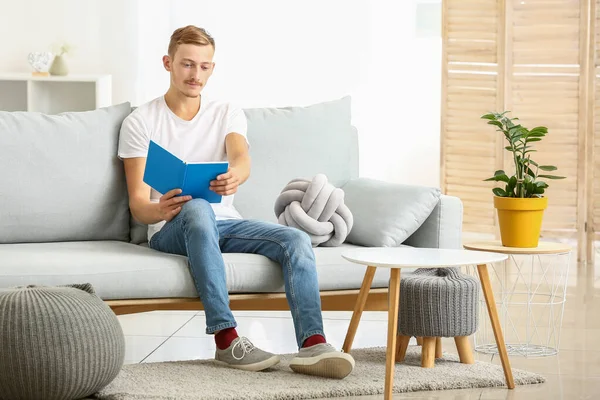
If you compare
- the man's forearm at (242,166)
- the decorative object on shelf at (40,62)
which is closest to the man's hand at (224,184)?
the man's forearm at (242,166)

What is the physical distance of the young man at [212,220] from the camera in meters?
2.80

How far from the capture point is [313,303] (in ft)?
9.34

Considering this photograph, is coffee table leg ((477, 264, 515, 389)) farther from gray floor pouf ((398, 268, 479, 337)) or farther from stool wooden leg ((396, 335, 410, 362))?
stool wooden leg ((396, 335, 410, 362))

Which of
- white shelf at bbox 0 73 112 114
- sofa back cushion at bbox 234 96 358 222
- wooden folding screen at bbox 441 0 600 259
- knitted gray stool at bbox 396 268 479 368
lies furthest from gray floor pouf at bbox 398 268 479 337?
white shelf at bbox 0 73 112 114

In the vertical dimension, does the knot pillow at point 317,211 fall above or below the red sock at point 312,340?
above

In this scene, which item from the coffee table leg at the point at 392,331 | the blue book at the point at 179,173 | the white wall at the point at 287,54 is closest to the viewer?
the coffee table leg at the point at 392,331

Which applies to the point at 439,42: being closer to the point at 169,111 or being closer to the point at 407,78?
the point at 407,78

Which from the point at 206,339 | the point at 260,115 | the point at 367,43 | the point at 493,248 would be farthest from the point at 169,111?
the point at 367,43

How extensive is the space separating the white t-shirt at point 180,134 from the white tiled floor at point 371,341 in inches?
19.7

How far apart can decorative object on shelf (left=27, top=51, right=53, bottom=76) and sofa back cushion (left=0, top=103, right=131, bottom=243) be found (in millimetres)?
2443

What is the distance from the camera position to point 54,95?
5.81 metres

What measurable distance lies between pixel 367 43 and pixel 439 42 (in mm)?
718

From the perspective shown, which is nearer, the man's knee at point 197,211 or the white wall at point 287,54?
the man's knee at point 197,211

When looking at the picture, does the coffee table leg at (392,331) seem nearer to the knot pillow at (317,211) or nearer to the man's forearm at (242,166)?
the knot pillow at (317,211)
